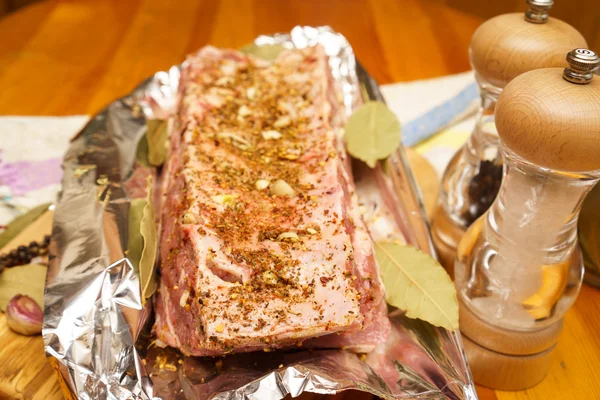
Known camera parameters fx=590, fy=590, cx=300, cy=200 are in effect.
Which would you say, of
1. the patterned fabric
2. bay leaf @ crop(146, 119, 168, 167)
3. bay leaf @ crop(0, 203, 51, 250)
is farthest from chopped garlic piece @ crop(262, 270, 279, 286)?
the patterned fabric

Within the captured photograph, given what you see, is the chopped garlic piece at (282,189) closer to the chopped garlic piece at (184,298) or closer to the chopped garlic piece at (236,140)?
the chopped garlic piece at (236,140)

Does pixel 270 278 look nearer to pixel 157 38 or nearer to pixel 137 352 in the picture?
pixel 137 352

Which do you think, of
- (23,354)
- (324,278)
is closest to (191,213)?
(324,278)

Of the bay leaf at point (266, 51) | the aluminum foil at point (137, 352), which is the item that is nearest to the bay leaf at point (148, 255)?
the aluminum foil at point (137, 352)

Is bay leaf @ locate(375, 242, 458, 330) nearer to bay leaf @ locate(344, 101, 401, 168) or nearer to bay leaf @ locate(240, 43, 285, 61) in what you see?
bay leaf @ locate(344, 101, 401, 168)

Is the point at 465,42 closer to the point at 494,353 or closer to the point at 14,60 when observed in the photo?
the point at 494,353
